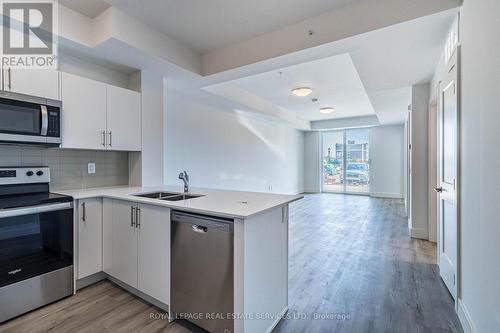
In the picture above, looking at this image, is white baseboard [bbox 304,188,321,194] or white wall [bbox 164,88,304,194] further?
white baseboard [bbox 304,188,321,194]

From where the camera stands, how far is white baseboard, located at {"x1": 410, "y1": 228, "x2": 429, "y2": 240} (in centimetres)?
393

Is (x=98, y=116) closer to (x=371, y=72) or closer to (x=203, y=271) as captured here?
(x=203, y=271)

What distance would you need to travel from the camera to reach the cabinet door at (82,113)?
241 centimetres

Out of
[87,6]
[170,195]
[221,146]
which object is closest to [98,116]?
[87,6]

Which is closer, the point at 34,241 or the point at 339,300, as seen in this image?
the point at 34,241

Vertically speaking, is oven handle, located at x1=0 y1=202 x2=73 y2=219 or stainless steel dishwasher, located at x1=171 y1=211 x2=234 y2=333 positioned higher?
oven handle, located at x1=0 y1=202 x2=73 y2=219

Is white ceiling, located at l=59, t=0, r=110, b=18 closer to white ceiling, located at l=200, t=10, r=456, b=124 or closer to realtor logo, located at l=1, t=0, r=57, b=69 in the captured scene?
realtor logo, located at l=1, t=0, r=57, b=69

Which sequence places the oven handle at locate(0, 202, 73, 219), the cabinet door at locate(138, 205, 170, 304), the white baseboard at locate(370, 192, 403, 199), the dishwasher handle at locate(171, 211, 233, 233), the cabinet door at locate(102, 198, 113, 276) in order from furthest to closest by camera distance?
1. the white baseboard at locate(370, 192, 403, 199)
2. the cabinet door at locate(102, 198, 113, 276)
3. the cabinet door at locate(138, 205, 170, 304)
4. the oven handle at locate(0, 202, 73, 219)
5. the dishwasher handle at locate(171, 211, 233, 233)

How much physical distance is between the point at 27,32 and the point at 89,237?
2.06 meters

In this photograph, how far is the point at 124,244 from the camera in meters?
2.33

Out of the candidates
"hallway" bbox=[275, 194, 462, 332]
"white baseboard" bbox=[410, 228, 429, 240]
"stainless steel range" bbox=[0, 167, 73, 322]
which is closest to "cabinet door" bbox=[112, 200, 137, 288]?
"stainless steel range" bbox=[0, 167, 73, 322]

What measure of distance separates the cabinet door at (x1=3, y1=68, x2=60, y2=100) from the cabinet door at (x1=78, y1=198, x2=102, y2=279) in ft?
3.48

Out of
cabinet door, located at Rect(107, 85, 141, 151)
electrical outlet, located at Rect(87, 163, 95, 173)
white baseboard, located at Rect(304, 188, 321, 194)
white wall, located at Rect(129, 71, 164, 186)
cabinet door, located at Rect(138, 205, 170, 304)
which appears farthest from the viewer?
→ white baseboard, located at Rect(304, 188, 321, 194)

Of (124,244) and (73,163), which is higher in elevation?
(73,163)
